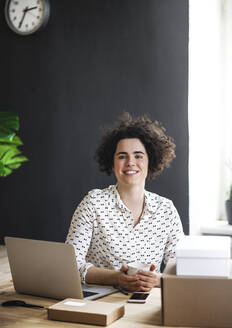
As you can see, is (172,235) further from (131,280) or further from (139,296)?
(139,296)

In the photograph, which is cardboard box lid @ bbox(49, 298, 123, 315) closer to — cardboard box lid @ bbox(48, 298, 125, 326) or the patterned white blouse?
cardboard box lid @ bbox(48, 298, 125, 326)

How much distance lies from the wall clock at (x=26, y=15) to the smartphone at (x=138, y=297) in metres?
2.94

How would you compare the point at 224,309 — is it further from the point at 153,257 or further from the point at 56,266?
the point at 153,257

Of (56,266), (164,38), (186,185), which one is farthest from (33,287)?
(164,38)

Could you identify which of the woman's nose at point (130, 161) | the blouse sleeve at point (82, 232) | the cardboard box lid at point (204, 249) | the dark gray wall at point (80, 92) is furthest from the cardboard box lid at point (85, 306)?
the dark gray wall at point (80, 92)

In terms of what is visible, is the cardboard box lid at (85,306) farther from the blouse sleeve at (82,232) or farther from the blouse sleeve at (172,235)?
the blouse sleeve at (172,235)

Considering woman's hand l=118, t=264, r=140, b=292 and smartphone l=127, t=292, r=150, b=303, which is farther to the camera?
woman's hand l=118, t=264, r=140, b=292

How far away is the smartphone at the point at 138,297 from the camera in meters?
1.67

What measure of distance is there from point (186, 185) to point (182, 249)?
7.28ft

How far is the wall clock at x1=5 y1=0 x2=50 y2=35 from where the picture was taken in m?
4.10

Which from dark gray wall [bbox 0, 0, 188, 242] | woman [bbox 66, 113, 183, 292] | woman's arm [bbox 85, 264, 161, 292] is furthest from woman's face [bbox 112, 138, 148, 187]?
dark gray wall [bbox 0, 0, 188, 242]

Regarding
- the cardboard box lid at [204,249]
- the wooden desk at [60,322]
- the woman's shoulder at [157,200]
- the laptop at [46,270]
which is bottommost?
the wooden desk at [60,322]

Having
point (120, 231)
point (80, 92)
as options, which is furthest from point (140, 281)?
point (80, 92)

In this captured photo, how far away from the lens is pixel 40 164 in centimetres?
425
